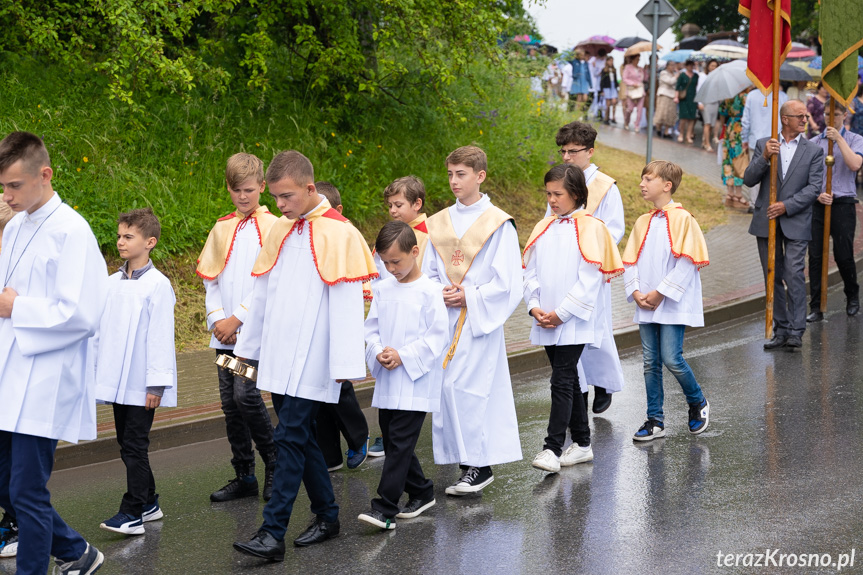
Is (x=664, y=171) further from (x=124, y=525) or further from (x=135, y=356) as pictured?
(x=124, y=525)

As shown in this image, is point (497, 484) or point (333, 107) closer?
point (497, 484)

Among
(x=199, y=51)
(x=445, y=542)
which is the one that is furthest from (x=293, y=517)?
(x=199, y=51)

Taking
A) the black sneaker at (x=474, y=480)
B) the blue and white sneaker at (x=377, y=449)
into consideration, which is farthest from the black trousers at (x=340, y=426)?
the black sneaker at (x=474, y=480)

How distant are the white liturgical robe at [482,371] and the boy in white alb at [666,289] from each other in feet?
4.73

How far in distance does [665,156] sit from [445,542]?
19.1 meters

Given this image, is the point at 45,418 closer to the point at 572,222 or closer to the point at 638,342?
the point at 572,222

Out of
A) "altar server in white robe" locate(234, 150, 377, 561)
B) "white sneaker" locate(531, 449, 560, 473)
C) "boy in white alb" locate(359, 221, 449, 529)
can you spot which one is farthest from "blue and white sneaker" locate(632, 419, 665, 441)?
"altar server in white robe" locate(234, 150, 377, 561)

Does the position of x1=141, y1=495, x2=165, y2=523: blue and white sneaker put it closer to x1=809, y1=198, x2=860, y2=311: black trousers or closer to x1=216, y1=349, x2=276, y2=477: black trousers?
x1=216, y1=349, x2=276, y2=477: black trousers

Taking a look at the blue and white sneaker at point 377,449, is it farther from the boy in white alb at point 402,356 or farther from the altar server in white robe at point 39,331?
the altar server in white robe at point 39,331

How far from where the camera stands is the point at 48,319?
4359mm

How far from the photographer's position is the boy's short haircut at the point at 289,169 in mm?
5012

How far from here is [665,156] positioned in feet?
76.2

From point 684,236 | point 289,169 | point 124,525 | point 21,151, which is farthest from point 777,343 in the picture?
point 21,151

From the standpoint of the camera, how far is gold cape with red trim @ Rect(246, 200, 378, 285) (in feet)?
16.7
